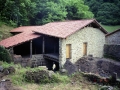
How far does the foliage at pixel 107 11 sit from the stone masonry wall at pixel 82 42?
25.2m

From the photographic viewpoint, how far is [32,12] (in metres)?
32.4

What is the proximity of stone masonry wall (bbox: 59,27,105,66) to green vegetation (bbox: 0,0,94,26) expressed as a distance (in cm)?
1297

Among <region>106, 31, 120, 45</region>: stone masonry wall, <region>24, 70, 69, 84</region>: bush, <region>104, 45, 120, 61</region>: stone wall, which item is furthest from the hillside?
<region>106, 31, 120, 45</region>: stone masonry wall

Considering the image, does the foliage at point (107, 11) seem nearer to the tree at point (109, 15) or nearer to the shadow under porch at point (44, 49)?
the tree at point (109, 15)

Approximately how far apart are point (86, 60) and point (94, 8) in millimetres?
33354

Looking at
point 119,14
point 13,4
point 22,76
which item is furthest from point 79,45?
point 119,14

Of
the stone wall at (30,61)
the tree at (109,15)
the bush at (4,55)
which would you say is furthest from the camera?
the tree at (109,15)

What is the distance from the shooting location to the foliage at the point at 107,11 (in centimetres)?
4406

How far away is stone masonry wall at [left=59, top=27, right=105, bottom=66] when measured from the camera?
1741cm

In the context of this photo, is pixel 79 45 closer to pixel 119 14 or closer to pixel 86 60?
pixel 86 60

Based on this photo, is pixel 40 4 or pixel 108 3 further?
pixel 108 3

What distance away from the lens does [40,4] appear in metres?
31.6

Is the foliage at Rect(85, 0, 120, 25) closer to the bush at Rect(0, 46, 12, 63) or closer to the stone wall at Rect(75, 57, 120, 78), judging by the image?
the stone wall at Rect(75, 57, 120, 78)

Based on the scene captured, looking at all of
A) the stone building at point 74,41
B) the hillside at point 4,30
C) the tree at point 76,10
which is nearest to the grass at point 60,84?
the stone building at point 74,41
